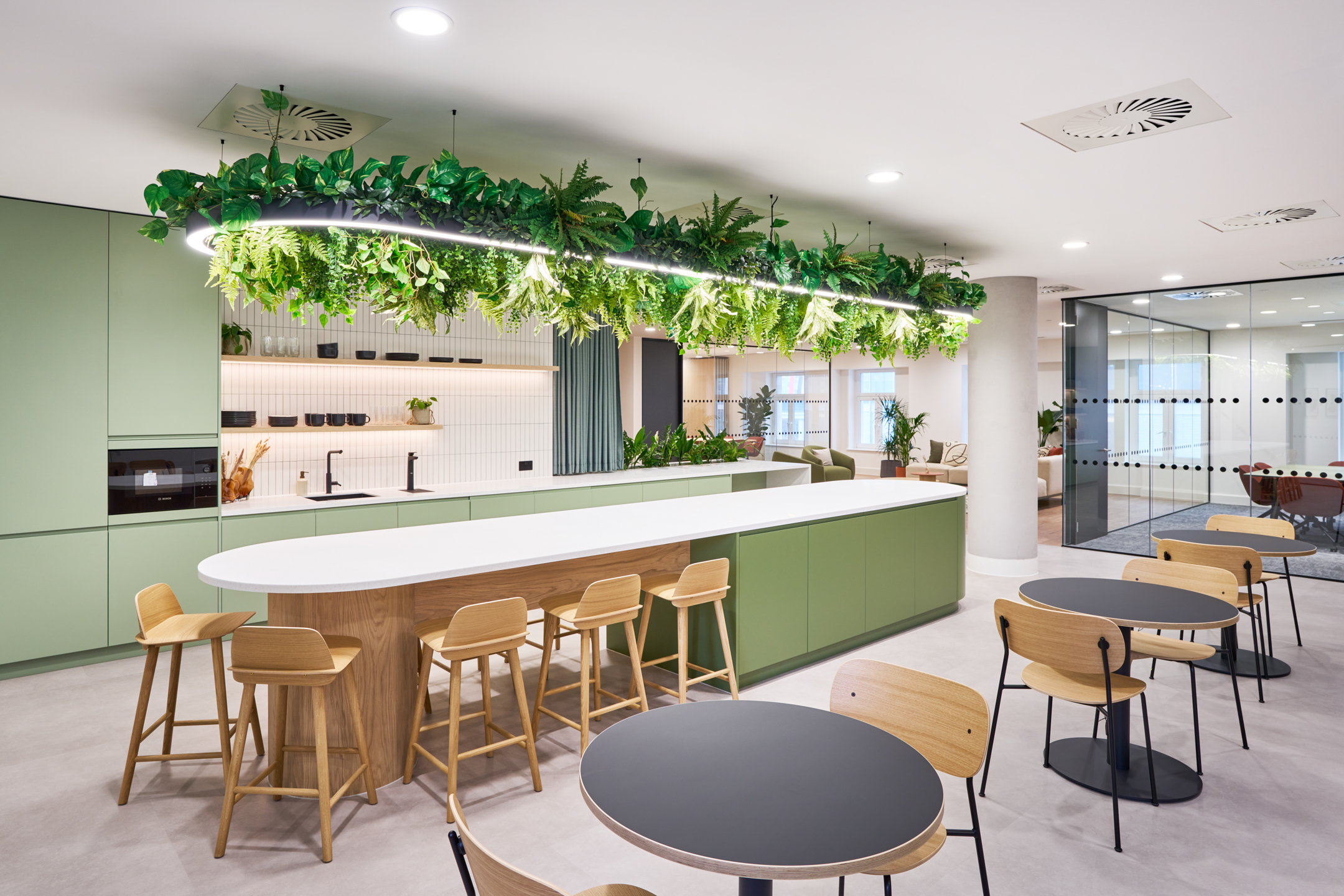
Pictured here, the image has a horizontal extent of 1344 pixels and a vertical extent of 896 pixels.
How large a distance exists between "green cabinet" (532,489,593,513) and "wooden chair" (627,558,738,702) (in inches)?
81.0

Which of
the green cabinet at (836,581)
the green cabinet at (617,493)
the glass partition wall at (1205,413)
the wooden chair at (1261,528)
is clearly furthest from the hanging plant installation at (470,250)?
the glass partition wall at (1205,413)

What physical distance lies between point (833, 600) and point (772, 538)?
0.71 metres

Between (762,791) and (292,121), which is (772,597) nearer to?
(762,791)

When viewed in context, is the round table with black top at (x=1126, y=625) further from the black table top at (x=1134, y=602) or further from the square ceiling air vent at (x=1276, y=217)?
the square ceiling air vent at (x=1276, y=217)

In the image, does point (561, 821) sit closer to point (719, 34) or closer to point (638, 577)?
point (638, 577)

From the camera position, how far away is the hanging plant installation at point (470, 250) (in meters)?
2.86

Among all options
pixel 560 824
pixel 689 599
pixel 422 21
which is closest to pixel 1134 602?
pixel 689 599

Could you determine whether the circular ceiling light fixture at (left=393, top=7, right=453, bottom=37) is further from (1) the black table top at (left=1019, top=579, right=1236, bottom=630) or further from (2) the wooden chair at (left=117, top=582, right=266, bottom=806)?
(1) the black table top at (left=1019, top=579, right=1236, bottom=630)

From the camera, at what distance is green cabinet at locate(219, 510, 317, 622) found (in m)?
4.70

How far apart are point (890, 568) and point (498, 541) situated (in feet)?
8.88

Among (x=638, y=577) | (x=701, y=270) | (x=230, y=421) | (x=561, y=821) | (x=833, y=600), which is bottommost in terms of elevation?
(x=561, y=821)

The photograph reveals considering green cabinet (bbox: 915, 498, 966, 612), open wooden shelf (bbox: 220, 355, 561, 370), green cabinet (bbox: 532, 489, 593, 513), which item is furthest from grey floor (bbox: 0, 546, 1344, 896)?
open wooden shelf (bbox: 220, 355, 561, 370)

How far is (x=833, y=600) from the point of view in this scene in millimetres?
4453

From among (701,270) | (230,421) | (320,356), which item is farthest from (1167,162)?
(230,421)
